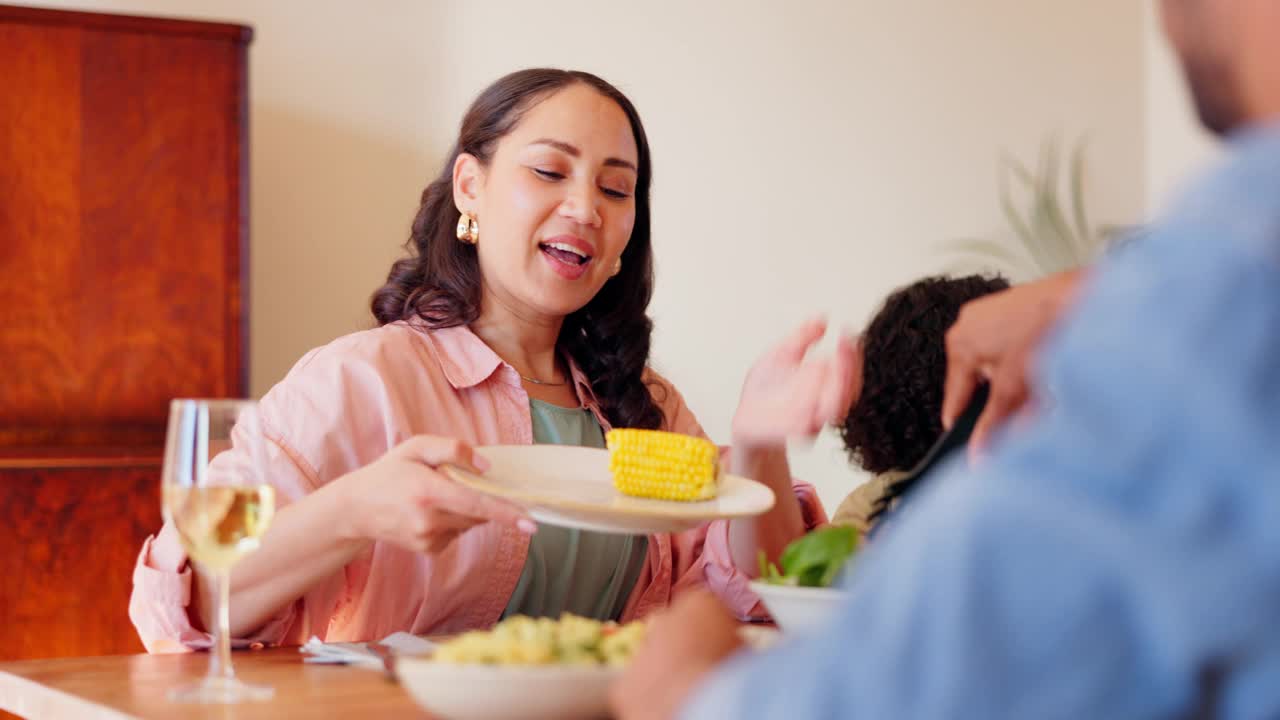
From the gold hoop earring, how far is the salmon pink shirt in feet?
0.63

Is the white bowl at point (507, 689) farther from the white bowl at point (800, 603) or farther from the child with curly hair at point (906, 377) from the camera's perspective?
the child with curly hair at point (906, 377)

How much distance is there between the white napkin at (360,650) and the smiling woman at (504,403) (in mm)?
106

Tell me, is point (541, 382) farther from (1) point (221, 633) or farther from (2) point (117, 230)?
(2) point (117, 230)

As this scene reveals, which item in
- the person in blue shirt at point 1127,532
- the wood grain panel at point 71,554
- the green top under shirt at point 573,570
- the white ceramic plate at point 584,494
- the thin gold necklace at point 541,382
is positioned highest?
the person in blue shirt at point 1127,532

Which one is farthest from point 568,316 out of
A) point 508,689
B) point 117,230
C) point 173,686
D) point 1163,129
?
point 1163,129

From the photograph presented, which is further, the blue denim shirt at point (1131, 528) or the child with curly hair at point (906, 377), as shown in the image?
the child with curly hair at point (906, 377)

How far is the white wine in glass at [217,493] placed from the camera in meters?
1.15

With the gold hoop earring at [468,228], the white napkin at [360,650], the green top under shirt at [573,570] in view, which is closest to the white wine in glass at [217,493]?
the white napkin at [360,650]

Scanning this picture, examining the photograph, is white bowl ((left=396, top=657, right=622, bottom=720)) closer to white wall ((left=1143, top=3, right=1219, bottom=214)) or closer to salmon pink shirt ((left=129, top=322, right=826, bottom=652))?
salmon pink shirt ((left=129, top=322, right=826, bottom=652))

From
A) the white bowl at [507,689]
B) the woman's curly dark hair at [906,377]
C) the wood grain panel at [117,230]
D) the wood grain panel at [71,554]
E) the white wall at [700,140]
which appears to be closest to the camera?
the white bowl at [507,689]

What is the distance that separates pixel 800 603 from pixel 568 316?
47.0 inches

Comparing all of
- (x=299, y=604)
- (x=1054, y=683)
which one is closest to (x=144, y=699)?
(x=299, y=604)

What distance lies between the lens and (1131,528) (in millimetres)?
484

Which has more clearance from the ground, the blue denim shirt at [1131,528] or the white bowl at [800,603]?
the blue denim shirt at [1131,528]
